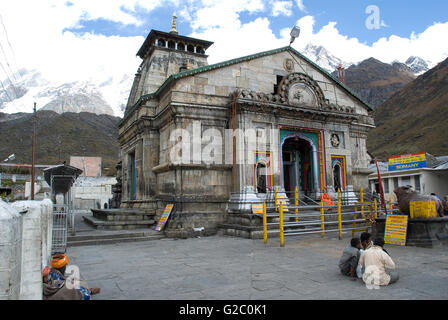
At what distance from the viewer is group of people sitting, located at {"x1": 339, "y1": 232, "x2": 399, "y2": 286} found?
18.9 ft

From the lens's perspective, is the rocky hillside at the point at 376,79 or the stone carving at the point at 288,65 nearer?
the stone carving at the point at 288,65

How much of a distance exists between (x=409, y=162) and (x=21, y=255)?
113ft

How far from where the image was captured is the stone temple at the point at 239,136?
14945 mm

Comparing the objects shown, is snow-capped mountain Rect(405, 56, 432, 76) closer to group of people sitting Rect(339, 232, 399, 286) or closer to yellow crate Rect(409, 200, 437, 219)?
yellow crate Rect(409, 200, 437, 219)

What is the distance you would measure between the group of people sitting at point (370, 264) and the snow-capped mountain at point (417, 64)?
190 m

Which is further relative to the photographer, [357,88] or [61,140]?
[357,88]

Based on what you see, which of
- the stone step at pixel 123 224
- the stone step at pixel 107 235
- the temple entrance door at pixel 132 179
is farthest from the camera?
the temple entrance door at pixel 132 179

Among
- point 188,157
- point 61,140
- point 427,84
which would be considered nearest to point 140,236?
point 188,157

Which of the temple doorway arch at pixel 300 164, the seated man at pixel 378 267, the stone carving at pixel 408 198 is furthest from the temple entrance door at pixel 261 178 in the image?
the seated man at pixel 378 267

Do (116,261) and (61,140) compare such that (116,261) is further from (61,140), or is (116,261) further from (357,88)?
(357,88)

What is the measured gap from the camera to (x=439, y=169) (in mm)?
31078

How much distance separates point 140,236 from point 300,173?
364 inches

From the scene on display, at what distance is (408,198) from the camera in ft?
34.0

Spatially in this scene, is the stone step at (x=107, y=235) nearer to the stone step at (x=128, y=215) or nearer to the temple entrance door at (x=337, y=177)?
the stone step at (x=128, y=215)
